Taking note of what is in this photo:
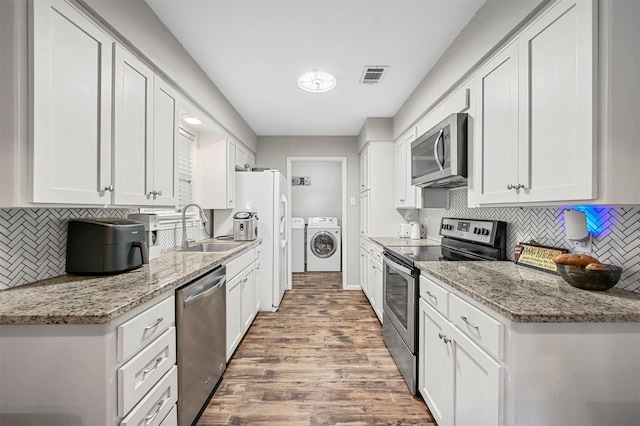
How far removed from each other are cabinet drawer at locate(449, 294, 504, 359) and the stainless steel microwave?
36.1 inches

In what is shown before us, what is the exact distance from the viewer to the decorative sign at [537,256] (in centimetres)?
151

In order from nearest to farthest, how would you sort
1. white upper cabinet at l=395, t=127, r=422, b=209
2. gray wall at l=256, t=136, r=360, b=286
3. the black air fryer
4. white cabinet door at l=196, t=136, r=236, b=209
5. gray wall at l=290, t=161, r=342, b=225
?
the black air fryer, white upper cabinet at l=395, t=127, r=422, b=209, white cabinet door at l=196, t=136, r=236, b=209, gray wall at l=256, t=136, r=360, b=286, gray wall at l=290, t=161, r=342, b=225

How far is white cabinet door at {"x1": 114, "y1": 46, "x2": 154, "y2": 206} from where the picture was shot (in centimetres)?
147

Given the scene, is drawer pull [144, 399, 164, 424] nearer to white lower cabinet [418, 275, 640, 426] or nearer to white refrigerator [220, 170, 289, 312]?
white lower cabinet [418, 275, 640, 426]

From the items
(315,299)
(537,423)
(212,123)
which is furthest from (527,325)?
(315,299)

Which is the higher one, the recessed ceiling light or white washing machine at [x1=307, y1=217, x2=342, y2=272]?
the recessed ceiling light

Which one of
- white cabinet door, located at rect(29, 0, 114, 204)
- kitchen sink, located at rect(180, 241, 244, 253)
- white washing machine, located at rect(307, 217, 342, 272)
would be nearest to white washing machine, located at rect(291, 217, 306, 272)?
white washing machine, located at rect(307, 217, 342, 272)

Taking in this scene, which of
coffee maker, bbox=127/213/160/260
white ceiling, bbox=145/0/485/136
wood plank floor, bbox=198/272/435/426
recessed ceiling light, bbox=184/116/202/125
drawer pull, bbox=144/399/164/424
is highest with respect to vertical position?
white ceiling, bbox=145/0/485/136

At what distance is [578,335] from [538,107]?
943 millimetres

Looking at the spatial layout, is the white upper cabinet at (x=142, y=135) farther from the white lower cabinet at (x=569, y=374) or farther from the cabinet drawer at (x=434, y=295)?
the white lower cabinet at (x=569, y=374)

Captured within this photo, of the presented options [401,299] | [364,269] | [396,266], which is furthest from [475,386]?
[364,269]

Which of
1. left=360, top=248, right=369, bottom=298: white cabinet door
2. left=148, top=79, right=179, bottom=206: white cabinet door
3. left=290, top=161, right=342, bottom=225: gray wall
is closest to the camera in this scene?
left=148, top=79, right=179, bottom=206: white cabinet door

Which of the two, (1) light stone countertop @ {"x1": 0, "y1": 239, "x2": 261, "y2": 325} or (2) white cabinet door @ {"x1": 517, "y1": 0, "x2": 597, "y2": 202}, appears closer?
(1) light stone countertop @ {"x1": 0, "y1": 239, "x2": 261, "y2": 325}

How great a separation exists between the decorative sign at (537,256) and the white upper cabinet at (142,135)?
222 cm
